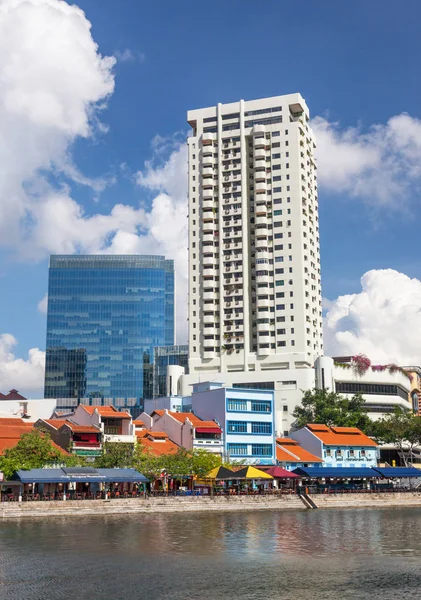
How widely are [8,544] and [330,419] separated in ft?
273

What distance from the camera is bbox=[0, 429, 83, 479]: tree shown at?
8238 centimetres

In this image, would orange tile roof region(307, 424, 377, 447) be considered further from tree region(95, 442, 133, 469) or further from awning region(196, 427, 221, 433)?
tree region(95, 442, 133, 469)

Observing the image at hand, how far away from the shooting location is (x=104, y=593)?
→ 3847 cm

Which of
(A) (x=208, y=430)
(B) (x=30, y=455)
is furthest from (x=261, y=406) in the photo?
(B) (x=30, y=455)

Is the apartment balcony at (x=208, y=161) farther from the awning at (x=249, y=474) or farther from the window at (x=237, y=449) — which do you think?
the awning at (x=249, y=474)

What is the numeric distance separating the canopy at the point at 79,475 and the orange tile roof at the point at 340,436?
3954cm

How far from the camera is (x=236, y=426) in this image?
111 meters

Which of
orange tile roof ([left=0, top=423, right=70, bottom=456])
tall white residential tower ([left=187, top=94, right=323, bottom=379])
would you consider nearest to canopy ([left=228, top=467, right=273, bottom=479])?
orange tile roof ([left=0, top=423, right=70, bottom=456])

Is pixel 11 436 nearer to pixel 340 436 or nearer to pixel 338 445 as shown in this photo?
pixel 338 445

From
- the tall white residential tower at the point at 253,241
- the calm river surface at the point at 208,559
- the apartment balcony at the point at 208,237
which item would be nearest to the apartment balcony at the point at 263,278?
the tall white residential tower at the point at 253,241

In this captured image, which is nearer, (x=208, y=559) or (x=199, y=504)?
(x=208, y=559)

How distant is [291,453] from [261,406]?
29.6ft

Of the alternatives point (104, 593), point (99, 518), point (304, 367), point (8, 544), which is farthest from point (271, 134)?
point (104, 593)

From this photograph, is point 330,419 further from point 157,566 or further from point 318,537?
point 157,566
